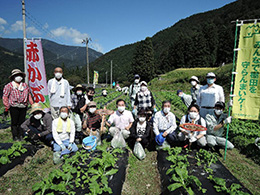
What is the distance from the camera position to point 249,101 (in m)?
3.67

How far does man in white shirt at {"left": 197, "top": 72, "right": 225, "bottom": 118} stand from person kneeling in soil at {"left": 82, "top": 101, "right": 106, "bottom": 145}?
2941 mm

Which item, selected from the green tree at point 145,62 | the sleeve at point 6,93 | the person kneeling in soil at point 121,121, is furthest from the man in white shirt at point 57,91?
the green tree at point 145,62

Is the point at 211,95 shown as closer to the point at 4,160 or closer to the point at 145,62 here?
the point at 4,160

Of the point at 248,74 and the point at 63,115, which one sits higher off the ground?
the point at 248,74

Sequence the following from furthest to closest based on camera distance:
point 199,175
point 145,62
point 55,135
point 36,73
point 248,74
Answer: point 145,62
point 36,73
point 55,135
point 248,74
point 199,175

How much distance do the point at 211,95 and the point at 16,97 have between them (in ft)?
17.4

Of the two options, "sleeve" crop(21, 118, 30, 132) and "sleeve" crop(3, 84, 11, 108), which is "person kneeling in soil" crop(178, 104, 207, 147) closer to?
"sleeve" crop(21, 118, 30, 132)

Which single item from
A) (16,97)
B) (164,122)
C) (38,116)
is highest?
(16,97)

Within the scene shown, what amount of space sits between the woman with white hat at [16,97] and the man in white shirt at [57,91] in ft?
2.47

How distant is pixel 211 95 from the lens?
163 inches

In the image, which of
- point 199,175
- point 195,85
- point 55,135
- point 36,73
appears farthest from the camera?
point 36,73

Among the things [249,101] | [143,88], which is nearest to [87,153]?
[143,88]

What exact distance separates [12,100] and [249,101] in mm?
6066

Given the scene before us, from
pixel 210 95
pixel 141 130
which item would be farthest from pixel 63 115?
pixel 210 95
